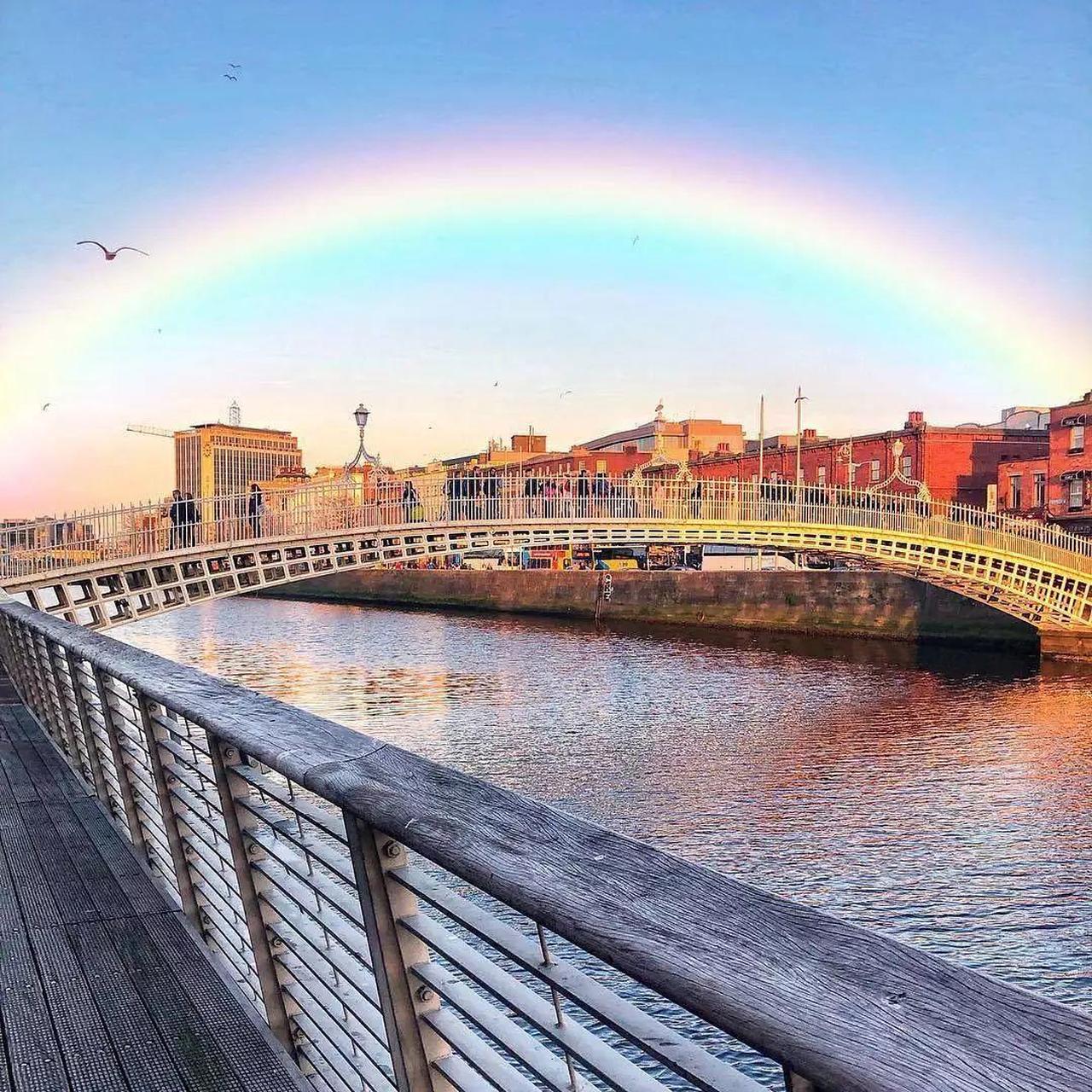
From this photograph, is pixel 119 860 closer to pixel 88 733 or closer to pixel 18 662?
pixel 88 733

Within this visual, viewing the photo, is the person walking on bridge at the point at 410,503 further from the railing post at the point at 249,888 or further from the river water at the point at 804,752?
the railing post at the point at 249,888

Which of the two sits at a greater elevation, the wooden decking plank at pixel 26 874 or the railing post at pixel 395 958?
the railing post at pixel 395 958

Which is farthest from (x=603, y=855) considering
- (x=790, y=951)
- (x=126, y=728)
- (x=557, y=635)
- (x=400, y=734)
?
(x=557, y=635)

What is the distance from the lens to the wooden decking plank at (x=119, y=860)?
366 centimetres

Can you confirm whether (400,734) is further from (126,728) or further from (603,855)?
(603,855)

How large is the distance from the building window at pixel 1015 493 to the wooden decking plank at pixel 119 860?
3753 cm

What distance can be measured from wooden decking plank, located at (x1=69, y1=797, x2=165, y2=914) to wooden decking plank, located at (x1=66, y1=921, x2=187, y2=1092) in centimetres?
26

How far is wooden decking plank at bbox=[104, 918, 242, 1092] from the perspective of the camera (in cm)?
244

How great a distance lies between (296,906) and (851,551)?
2585 centimetres

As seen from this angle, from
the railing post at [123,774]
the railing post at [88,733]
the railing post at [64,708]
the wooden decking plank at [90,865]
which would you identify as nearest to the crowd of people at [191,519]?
the railing post at [64,708]

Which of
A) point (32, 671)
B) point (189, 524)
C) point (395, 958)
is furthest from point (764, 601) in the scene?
point (395, 958)

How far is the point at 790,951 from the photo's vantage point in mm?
1061

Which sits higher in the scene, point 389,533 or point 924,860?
point 389,533

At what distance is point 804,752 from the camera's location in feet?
53.1
